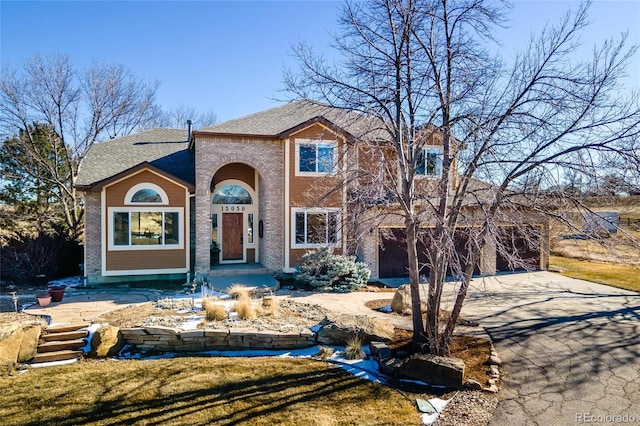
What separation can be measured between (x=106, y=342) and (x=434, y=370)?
21.5 feet

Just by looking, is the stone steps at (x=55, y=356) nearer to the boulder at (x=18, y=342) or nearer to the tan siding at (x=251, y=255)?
the boulder at (x=18, y=342)

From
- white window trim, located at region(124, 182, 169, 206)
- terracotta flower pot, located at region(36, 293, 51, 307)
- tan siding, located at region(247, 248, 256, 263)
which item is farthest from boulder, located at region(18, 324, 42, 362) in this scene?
tan siding, located at region(247, 248, 256, 263)

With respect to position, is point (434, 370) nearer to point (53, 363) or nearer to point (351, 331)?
point (351, 331)

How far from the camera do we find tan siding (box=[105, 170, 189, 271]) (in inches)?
576

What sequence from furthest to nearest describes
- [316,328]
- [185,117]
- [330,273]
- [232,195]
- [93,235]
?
[185,117] < [232,195] < [93,235] < [330,273] < [316,328]

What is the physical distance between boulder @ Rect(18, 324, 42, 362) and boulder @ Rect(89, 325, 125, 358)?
3.40 feet

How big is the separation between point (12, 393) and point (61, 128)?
21437mm

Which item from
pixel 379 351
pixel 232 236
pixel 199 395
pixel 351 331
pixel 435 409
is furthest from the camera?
pixel 232 236

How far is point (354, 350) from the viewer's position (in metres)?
7.65

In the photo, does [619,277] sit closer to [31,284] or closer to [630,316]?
[630,316]

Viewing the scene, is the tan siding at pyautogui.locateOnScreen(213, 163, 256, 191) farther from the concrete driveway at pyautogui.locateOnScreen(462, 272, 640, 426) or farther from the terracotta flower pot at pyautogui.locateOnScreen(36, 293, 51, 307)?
the concrete driveway at pyautogui.locateOnScreen(462, 272, 640, 426)

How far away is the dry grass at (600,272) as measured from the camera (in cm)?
1578

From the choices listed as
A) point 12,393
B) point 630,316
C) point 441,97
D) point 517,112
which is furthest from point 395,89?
point 630,316

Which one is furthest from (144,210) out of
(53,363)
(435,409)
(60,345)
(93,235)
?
(435,409)
